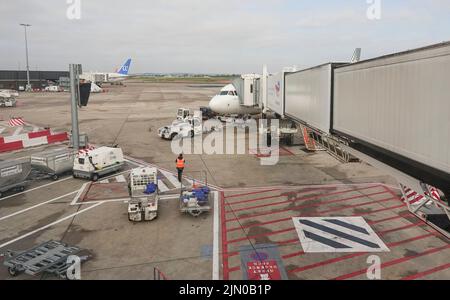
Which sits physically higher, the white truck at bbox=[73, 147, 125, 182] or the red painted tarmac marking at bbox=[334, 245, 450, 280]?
the white truck at bbox=[73, 147, 125, 182]

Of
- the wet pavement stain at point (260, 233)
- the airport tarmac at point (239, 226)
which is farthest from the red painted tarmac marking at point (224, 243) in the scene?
the wet pavement stain at point (260, 233)

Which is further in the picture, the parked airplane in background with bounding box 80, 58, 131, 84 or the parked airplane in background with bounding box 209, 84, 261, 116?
the parked airplane in background with bounding box 80, 58, 131, 84

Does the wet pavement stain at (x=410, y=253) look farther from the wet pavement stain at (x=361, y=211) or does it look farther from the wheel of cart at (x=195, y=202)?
the wheel of cart at (x=195, y=202)

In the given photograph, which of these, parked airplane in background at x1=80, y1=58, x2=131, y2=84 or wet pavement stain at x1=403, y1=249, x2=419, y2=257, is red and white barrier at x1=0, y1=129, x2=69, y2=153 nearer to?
wet pavement stain at x1=403, y1=249, x2=419, y2=257

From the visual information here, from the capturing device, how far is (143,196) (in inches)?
753

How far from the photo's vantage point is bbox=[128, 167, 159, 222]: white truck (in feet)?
59.3

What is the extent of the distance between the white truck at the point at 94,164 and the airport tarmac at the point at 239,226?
669 millimetres

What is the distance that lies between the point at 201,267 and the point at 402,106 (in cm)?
846

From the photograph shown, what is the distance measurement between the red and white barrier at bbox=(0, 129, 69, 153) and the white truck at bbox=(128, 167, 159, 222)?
19697 mm

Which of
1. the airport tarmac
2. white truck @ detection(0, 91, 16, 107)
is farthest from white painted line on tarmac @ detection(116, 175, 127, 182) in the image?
white truck @ detection(0, 91, 16, 107)

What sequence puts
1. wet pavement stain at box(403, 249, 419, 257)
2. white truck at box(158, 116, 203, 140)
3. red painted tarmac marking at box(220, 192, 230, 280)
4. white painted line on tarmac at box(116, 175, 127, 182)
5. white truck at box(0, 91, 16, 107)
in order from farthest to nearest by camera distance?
white truck at box(0, 91, 16, 107)
white truck at box(158, 116, 203, 140)
white painted line on tarmac at box(116, 175, 127, 182)
wet pavement stain at box(403, 249, 419, 257)
red painted tarmac marking at box(220, 192, 230, 280)

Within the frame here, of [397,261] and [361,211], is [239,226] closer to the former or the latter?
[361,211]

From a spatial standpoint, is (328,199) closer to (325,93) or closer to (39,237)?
(325,93)
